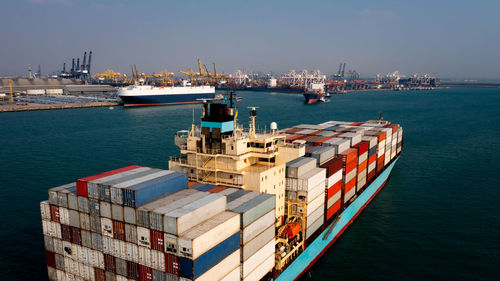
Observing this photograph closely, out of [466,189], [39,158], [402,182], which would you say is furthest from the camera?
[39,158]

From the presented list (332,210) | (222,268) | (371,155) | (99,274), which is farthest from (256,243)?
(371,155)

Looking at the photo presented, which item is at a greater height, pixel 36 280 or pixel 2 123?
pixel 2 123

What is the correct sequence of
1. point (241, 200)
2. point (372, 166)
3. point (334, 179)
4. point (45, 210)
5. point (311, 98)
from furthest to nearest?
point (311, 98), point (372, 166), point (334, 179), point (45, 210), point (241, 200)

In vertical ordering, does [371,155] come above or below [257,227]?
above

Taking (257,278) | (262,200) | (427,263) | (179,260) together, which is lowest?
(427,263)

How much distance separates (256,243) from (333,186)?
13603mm

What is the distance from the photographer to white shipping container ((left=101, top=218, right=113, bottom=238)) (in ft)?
63.5

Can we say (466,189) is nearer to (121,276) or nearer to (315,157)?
(315,157)

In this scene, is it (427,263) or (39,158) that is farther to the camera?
(39,158)

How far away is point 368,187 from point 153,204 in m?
30.0

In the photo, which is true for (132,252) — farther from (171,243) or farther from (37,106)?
(37,106)

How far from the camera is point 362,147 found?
4022cm

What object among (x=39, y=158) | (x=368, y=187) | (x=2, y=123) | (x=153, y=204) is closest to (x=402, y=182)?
(x=368, y=187)

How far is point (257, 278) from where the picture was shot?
21406 mm
